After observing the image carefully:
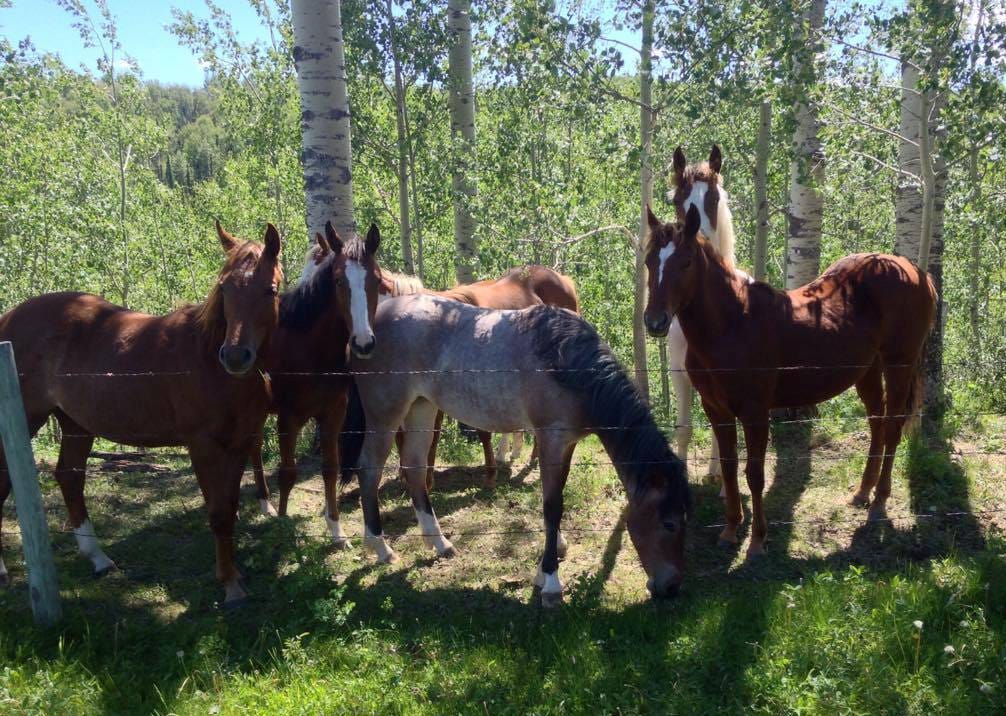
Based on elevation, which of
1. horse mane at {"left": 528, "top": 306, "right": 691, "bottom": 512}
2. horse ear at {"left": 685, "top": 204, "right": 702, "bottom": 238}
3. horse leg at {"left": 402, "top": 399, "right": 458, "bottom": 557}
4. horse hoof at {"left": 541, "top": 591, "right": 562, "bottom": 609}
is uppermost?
horse ear at {"left": 685, "top": 204, "right": 702, "bottom": 238}

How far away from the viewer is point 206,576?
4.59 metres

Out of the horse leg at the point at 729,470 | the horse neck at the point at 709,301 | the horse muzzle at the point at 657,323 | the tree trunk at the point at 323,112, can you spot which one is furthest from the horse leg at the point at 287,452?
the horse leg at the point at 729,470

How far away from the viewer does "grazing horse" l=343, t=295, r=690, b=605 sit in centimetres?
410

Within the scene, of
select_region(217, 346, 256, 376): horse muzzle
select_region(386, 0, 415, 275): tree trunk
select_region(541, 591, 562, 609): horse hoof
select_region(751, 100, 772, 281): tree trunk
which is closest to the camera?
select_region(217, 346, 256, 376): horse muzzle

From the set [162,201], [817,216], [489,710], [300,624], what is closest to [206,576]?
[300,624]

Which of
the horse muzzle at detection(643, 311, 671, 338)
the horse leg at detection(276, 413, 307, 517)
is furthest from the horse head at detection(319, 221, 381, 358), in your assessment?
the horse muzzle at detection(643, 311, 671, 338)

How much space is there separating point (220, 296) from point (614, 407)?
8.06 feet

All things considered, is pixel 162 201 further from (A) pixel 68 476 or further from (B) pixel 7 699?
(B) pixel 7 699

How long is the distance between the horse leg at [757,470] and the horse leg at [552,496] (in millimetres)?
1262

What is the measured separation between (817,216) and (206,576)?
665 cm

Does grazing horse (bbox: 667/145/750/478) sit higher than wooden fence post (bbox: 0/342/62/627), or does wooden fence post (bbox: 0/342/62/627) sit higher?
grazing horse (bbox: 667/145/750/478)

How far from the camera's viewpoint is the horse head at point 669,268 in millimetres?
4301

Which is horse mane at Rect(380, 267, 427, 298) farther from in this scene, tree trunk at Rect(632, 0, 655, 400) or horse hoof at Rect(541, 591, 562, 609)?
horse hoof at Rect(541, 591, 562, 609)

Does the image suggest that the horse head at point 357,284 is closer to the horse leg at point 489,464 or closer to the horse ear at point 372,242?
the horse ear at point 372,242
